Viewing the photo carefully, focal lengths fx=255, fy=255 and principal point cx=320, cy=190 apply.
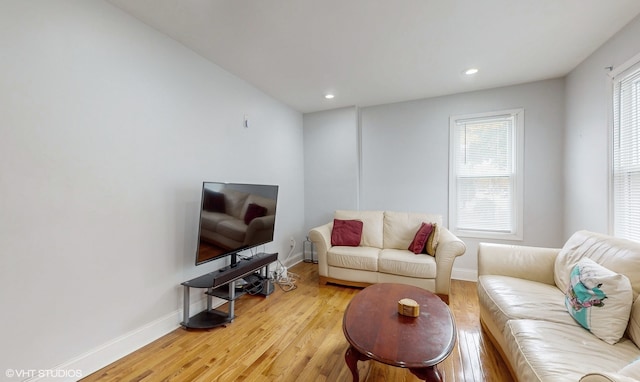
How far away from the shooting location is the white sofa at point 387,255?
9.31 feet

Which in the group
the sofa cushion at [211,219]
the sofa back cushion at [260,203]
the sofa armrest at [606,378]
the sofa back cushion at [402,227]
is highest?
the sofa back cushion at [260,203]

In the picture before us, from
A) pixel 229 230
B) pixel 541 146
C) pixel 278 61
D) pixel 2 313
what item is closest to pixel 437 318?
pixel 229 230

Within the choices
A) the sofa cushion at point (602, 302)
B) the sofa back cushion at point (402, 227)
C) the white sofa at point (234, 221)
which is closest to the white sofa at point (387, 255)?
the sofa back cushion at point (402, 227)

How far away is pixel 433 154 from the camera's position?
378 centimetres

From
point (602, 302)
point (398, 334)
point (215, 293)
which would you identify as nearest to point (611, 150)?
point (602, 302)

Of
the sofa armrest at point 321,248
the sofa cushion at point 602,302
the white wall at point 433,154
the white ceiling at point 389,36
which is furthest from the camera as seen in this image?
the sofa armrest at point 321,248

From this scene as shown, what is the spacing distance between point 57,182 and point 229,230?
1273 millimetres

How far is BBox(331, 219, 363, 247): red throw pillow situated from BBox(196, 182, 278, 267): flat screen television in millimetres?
944

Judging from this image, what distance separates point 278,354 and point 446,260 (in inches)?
78.0

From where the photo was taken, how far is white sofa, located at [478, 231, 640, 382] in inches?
47.3

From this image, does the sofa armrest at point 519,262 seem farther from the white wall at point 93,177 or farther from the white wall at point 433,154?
the white wall at point 93,177

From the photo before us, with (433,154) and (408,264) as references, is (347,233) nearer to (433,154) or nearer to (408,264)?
(408,264)

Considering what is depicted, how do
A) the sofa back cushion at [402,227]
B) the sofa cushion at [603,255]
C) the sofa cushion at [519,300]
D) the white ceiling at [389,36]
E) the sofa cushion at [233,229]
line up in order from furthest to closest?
1. the sofa back cushion at [402,227]
2. the sofa cushion at [233,229]
3. the white ceiling at [389,36]
4. the sofa cushion at [519,300]
5. the sofa cushion at [603,255]

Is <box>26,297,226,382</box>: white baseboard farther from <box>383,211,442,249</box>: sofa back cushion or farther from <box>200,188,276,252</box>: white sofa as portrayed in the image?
<box>383,211,442,249</box>: sofa back cushion
